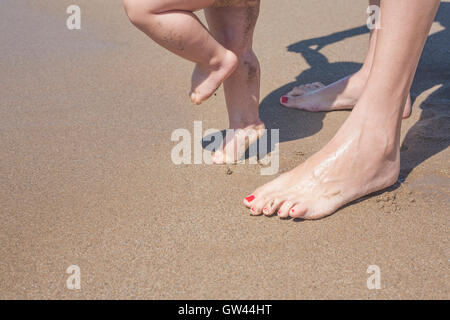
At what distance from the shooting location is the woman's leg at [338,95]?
2.23 m

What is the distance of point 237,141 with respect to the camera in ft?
6.22

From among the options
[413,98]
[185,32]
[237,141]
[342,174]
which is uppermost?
[185,32]

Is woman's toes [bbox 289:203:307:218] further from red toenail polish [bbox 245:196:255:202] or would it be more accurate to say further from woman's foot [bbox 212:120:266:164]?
woman's foot [bbox 212:120:266:164]

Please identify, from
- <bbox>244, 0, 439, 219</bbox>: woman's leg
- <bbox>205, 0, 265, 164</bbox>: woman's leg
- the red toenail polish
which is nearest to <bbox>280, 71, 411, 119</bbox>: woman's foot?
<bbox>205, 0, 265, 164</bbox>: woman's leg

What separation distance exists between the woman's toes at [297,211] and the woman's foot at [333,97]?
2.81 feet

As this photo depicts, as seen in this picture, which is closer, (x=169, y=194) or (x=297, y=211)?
(x=297, y=211)

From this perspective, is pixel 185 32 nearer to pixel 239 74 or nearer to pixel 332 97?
pixel 239 74

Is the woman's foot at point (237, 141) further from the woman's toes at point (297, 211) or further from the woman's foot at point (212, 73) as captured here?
the woman's toes at point (297, 211)

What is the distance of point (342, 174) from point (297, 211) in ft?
0.69

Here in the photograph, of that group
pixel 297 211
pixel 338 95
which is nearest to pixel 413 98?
pixel 338 95
